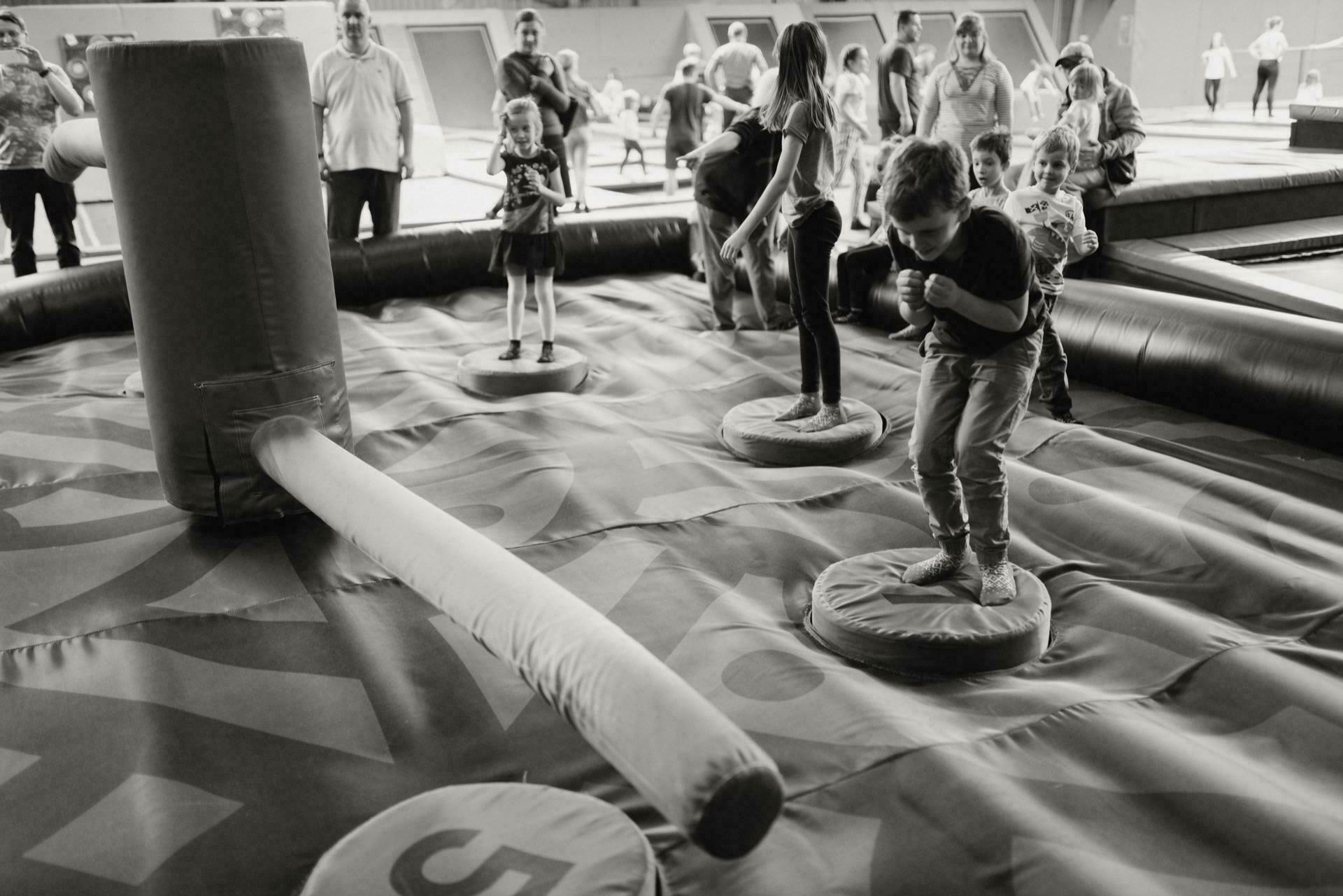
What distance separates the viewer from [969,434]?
2539 millimetres

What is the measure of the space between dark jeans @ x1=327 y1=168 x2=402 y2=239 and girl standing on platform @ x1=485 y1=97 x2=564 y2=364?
1.81 meters

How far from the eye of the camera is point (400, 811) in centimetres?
192

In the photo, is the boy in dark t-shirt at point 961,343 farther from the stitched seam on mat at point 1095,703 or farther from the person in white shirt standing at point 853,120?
the person in white shirt standing at point 853,120

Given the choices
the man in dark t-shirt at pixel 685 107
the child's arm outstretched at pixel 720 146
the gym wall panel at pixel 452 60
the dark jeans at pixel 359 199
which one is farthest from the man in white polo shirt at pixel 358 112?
the gym wall panel at pixel 452 60

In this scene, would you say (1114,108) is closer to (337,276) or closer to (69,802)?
(337,276)

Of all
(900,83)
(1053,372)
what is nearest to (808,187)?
(1053,372)

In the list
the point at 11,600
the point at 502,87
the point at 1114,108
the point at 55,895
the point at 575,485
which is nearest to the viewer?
the point at 55,895

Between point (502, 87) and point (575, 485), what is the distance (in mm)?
4090

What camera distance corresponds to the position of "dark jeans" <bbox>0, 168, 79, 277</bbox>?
5.92 metres

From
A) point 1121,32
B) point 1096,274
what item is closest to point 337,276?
point 1096,274

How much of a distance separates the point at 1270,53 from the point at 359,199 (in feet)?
44.2

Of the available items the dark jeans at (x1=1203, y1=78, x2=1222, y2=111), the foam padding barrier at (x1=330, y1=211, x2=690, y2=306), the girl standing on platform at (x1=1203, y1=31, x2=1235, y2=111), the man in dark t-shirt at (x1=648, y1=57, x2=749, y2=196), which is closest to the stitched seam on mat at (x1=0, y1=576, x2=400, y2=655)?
the foam padding barrier at (x1=330, y1=211, x2=690, y2=306)

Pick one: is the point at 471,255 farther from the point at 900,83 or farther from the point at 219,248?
the point at 219,248

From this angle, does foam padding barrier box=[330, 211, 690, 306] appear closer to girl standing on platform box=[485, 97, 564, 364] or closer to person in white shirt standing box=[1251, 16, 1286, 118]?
girl standing on platform box=[485, 97, 564, 364]
